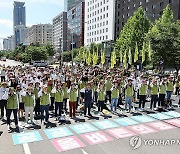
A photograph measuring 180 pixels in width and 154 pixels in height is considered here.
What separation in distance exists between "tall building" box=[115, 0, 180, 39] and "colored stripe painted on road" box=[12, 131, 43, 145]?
56568mm

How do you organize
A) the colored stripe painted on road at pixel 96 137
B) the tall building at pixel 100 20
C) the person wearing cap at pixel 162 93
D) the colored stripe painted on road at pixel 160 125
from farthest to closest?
the tall building at pixel 100 20 < the person wearing cap at pixel 162 93 < the colored stripe painted on road at pixel 160 125 < the colored stripe painted on road at pixel 96 137

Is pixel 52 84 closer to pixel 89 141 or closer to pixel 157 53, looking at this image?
pixel 89 141

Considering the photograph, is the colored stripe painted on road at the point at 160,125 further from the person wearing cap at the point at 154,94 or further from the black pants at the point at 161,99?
the black pants at the point at 161,99

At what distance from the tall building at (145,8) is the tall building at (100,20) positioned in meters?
2.29

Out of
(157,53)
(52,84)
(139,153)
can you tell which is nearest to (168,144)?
(139,153)

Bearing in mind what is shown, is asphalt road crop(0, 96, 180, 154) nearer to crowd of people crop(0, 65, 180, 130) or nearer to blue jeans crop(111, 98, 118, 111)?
crowd of people crop(0, 65, 180, 130)

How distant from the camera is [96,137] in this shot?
32.1 feet

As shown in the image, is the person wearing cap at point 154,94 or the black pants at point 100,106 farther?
the person wearing cap at point 154,94

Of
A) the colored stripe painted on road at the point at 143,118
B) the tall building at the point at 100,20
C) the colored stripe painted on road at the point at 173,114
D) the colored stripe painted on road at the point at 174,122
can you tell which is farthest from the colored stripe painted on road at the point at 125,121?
the tall building at the point at 100,20

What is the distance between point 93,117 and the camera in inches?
501

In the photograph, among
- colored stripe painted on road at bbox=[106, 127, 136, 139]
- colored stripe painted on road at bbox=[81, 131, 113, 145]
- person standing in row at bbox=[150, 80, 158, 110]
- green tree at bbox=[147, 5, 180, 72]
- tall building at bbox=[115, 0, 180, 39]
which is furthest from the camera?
tall building at bbox=[115, 0, 180, 39]

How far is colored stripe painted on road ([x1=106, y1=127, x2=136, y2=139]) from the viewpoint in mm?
9976

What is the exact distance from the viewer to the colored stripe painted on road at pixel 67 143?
28.6 feet

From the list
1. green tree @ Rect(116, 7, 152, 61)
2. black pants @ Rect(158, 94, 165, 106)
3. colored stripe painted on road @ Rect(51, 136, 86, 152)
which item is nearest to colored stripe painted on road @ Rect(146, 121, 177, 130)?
black pants @ Rect(158, 94, 165, 106)
